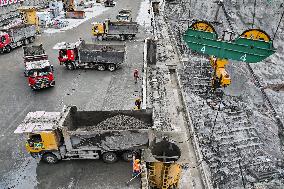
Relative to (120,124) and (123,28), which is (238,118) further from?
(123,28)

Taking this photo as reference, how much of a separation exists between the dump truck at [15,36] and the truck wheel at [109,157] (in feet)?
66.1

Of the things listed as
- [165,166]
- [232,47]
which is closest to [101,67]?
[232,47]

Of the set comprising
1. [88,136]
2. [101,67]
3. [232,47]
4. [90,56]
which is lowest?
[101,67]

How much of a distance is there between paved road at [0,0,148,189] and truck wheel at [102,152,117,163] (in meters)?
0.28

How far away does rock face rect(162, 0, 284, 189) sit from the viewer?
1811 centimetres

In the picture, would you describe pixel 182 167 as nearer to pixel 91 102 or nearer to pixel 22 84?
pixel 91 102

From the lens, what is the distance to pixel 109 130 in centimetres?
1453

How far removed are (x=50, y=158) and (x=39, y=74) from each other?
9.17 metres

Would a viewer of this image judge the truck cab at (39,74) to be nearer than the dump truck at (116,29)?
Yes

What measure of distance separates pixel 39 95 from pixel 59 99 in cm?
177

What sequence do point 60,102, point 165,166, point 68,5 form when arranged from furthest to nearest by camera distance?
point 68,5 < point 60,102 < point 165,166

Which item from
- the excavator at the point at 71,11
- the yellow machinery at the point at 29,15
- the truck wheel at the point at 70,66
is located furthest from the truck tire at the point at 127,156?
the excavator at the point at 71,11

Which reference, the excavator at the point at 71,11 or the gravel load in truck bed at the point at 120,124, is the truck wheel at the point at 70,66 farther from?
the excavator at the point at 71,11

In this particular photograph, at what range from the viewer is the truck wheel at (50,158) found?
15396 mm
